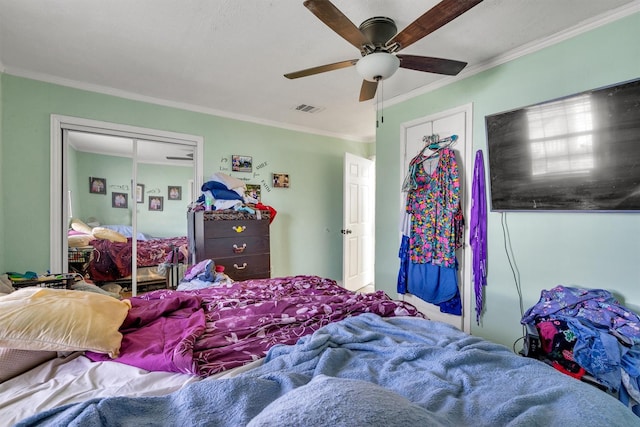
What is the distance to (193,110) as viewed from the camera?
3.26 meters

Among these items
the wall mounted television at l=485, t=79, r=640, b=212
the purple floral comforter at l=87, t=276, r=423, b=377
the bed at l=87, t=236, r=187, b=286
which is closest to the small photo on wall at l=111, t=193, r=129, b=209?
the bed at l=87, t=236, r=187, b=286

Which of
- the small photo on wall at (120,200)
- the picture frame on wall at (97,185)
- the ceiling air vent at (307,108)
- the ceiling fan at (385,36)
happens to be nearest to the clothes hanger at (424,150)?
the ceiling fan at (385,36)

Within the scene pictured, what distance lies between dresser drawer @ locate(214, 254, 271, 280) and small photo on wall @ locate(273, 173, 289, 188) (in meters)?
1.13

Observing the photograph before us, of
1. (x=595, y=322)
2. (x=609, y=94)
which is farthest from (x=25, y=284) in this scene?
(x=609, y=94)

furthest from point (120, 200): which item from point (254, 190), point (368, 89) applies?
point (368, 89)

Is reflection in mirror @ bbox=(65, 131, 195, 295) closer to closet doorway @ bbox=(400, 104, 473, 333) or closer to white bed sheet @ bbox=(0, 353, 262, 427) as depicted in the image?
white bed sheet @ bbox=(0, 353, 262, 427)

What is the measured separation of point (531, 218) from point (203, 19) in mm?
2671

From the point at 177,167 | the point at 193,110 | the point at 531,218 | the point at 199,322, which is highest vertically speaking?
the point at 193,110

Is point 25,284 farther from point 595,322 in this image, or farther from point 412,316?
point 595,322

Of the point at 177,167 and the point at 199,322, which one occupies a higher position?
the point at 177,167

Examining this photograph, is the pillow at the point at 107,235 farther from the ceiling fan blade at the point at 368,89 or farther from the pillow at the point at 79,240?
the ceiling fan blade at the point at 368,89

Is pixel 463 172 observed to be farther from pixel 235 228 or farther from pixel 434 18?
pixel 235 228

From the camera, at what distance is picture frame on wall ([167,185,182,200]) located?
3252 mm

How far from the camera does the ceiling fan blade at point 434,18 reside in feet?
4.30
